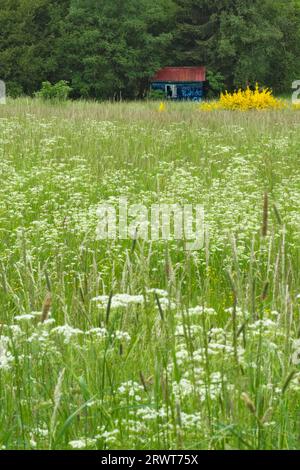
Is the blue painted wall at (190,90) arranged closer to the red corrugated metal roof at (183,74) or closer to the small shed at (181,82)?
the small shed at (181,82)

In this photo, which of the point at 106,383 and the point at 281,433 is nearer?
the point at 281,433

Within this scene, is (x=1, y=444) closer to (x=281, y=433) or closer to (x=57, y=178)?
(x=281, y=433)

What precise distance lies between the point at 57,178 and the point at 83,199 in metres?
0.79


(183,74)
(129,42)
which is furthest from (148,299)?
(183,74)

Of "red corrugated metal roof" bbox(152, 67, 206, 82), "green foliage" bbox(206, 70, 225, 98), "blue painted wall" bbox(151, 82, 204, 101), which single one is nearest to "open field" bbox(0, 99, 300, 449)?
"red corrugated metal roof" bbox(152, 67, 206, 82)

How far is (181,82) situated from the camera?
127 ft

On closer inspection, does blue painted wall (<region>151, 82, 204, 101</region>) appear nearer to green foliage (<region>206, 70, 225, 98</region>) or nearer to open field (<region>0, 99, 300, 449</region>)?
green foliage (<region>206, 70, 225, 98</region>)

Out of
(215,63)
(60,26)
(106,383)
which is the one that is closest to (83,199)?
(106,383)

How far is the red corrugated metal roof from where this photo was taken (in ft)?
125

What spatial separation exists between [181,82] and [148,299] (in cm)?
3691

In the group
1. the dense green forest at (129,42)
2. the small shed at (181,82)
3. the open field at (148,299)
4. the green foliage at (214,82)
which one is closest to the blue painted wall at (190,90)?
the small shed at (181,82)

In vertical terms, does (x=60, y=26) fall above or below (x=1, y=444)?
Answer: above

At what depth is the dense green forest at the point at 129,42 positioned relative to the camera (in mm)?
35281

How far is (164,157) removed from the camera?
8805 millimetres
